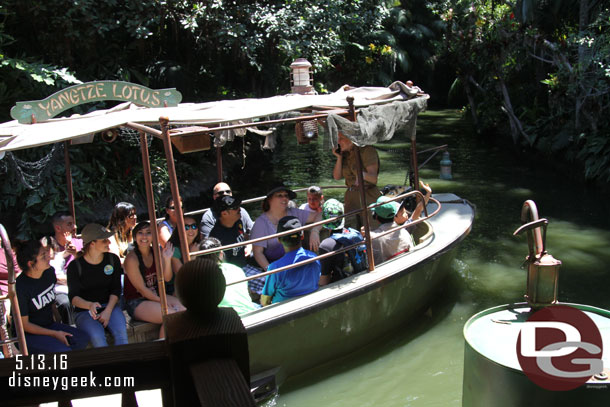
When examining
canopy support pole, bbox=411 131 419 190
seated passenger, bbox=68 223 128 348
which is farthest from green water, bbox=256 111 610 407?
seated passenger, bbox=68 223 128 348

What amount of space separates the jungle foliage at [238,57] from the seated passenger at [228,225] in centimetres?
404

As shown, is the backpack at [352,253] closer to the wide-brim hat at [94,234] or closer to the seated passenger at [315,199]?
the seated passenger at [315,199]

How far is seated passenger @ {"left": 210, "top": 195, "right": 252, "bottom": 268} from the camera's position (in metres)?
5.81

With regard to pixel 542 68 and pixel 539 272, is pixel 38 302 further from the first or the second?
pixel 542 68

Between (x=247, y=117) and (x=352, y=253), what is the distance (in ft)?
6.15

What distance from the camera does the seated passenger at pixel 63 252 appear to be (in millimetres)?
5055

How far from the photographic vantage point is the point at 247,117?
15.4ft

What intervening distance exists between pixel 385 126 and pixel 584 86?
9.02 m

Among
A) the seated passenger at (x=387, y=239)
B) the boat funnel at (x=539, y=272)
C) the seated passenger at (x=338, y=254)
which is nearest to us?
the boat funnel at (x=539, y=272)

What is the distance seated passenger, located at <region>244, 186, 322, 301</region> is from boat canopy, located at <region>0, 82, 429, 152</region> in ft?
3.39

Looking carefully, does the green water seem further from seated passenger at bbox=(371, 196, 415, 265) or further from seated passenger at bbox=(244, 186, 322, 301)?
seated passenger at bbox=(244, 186, 322, 301)

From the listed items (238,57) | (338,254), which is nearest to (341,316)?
(338,254)

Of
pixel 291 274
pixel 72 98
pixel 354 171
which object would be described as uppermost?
pixel 72 98

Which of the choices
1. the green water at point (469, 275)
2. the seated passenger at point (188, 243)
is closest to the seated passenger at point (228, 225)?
the seated passenger at point (188, 243)
